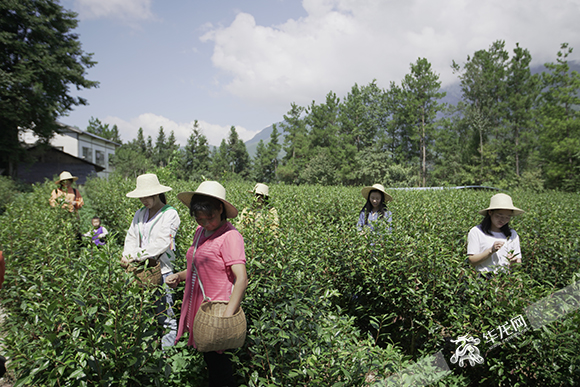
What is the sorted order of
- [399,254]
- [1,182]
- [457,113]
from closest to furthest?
[399,254], [1,182], [457,113]

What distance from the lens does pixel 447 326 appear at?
316 cm

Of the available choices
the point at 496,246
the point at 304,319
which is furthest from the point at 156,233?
the point at 496,246

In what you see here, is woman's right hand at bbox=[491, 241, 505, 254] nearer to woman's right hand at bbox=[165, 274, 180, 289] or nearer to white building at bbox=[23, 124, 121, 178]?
woman's right hand at bbox=[165, 274, 180, 289]

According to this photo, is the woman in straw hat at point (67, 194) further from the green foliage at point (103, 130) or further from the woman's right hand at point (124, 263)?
the green foliage at point (103, 130)

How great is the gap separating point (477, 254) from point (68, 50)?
3222 centimetres

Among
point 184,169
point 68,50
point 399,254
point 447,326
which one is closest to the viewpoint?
point 447,326

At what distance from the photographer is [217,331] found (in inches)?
80.0

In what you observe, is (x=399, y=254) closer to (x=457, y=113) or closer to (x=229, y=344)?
(x=229, y=344)

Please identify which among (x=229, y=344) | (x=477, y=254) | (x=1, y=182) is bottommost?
(x=229, y=344)

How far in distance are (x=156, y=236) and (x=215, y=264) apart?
3.80ft

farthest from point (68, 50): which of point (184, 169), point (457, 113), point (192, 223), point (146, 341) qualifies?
point (457, 113)

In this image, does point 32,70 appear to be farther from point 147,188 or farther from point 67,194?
point 147,188

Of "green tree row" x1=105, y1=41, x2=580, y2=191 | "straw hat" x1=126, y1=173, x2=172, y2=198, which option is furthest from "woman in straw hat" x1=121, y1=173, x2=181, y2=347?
"green tree row" x1=105, y1=41, x2=580, y2=191

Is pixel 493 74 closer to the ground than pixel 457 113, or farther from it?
farther from it
